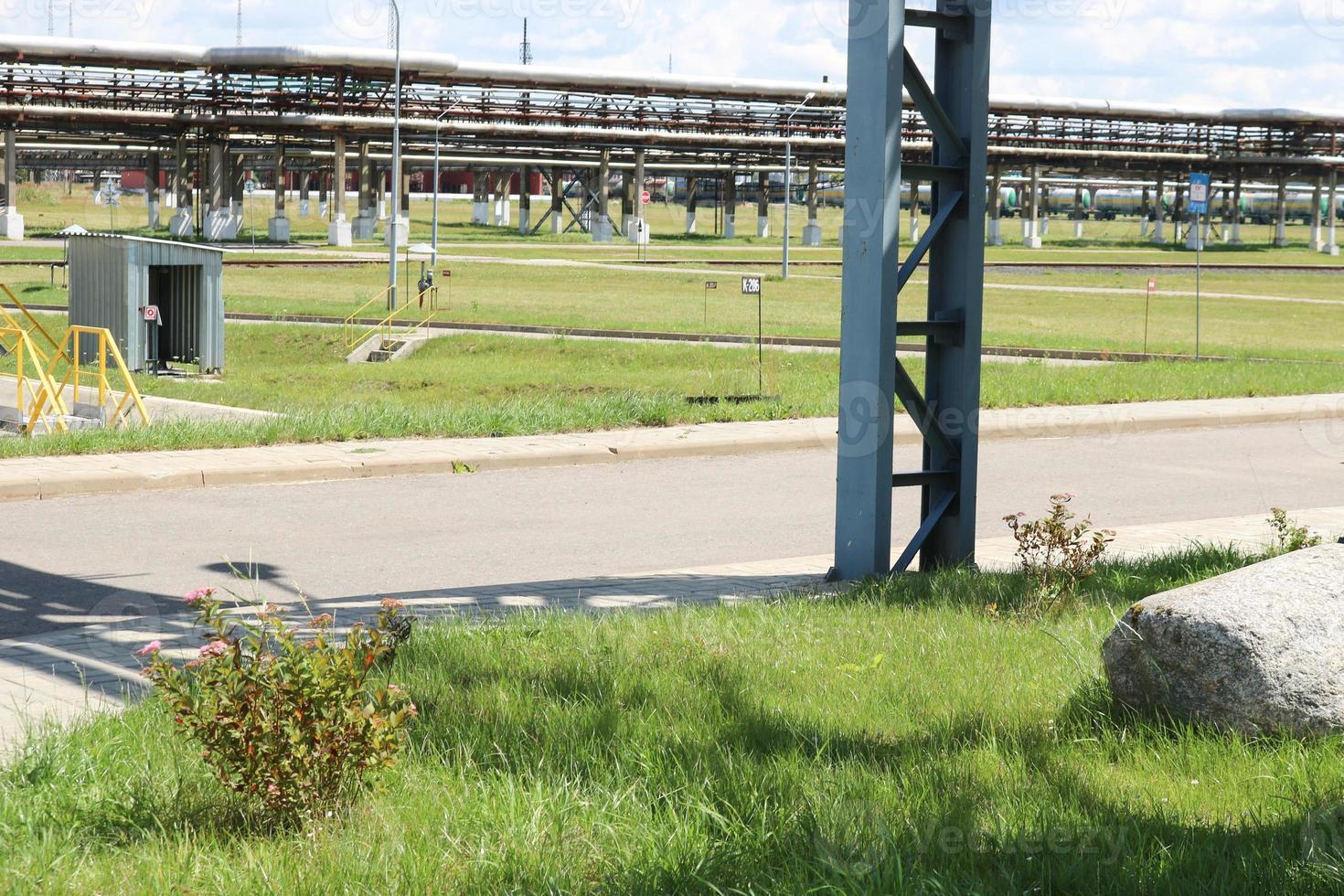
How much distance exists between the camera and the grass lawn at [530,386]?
1475 cm

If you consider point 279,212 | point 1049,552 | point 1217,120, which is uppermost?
point 1217,120

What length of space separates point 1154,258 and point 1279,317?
36.5 m

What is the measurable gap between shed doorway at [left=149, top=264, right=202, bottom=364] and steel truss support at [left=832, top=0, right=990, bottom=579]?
1995 centimetres

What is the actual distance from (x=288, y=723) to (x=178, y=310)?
79.5 ft

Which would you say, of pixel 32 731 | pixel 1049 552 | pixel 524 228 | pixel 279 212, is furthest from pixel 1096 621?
pixel 524 228

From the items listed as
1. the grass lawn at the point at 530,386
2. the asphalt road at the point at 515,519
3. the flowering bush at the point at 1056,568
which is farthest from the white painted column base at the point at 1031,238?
the flowering bush at the point at 1056,568

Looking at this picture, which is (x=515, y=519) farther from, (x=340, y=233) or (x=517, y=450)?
(x=340, y=233)

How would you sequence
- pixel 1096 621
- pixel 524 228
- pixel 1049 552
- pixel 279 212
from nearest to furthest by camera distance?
pixel 1096 621 < pixel 1049 552 < pixel 279 212 < pixel 524 228

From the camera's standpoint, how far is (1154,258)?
75500mm

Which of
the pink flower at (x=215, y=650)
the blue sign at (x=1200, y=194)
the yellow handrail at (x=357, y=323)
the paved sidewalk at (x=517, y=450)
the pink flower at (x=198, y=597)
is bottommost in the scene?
the paved sidewalk at (x=517, y=450)

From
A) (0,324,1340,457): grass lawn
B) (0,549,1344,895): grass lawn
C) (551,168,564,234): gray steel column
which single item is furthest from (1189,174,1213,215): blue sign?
(551,168,564,234): gray steel column

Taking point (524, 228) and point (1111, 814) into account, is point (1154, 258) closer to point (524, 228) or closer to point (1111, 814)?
point (524, 228)

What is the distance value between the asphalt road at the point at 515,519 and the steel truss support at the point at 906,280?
60.4 inches

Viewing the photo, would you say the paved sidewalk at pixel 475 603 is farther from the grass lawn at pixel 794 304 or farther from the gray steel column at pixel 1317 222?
the gray steel column at pixel 1317 222
